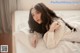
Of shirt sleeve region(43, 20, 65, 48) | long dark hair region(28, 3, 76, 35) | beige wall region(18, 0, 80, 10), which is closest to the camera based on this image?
shirt sleeve region(43, 20, 65, 48)

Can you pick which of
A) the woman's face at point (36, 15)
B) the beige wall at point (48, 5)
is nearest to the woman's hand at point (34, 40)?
the woman's face at point (36, 15)

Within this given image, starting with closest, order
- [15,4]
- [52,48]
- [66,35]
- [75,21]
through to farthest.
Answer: [52,48] < [66,35] < [75,21] < [15,4]

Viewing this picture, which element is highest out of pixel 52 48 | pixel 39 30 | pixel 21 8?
pixel 21 8

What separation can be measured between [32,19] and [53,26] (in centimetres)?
19

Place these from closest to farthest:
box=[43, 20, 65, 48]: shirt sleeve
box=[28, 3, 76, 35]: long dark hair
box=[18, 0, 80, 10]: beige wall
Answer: box=[43, 20, 65, 48]: shirt sleeve < box=[28, 3, 76, 35]: long dark hair < box=[18, 0, 80, 10]: beige wall

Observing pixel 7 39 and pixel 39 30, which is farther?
pixel 7 39

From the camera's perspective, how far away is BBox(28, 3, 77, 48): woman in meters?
1.39

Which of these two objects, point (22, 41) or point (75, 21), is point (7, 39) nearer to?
point (22, 41)

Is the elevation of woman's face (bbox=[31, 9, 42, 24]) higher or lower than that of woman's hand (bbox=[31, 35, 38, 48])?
higher

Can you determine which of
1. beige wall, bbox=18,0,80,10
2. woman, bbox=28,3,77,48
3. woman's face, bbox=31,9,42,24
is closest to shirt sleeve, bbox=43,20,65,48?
woman, bbox=28,3,77,48

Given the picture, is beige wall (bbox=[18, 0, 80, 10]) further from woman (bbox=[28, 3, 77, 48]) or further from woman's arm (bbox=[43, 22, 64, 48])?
woman's arm (bbox=[43, 22, 64, 48])

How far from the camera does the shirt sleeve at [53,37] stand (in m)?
1.37

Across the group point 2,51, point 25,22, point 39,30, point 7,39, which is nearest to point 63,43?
point 39,30

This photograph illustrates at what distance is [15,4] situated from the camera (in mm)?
2016
